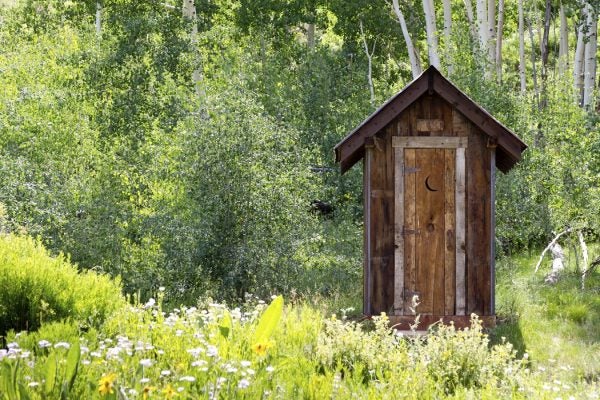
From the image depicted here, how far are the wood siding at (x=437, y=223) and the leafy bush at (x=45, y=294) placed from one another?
3.81 m

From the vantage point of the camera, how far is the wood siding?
39.8 ft

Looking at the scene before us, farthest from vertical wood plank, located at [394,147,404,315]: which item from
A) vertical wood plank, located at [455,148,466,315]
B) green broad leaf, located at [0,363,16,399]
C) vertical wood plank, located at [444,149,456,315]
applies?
green broad leaf, located at [0,363,16,399]

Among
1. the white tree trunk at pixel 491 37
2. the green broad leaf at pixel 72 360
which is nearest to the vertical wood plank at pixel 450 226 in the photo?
the green broad leaf at pixel 72 360

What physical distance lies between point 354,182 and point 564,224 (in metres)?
5.12

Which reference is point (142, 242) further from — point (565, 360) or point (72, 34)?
point (72, 34)

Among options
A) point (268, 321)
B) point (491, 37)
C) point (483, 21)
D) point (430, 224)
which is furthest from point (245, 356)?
point (491, 37)

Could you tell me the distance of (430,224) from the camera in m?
12.1

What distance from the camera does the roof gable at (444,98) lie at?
1192cm

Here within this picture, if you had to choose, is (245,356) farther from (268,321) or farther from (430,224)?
(430,224)

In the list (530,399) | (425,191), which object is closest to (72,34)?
(425,191)

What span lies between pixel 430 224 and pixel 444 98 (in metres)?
1.54

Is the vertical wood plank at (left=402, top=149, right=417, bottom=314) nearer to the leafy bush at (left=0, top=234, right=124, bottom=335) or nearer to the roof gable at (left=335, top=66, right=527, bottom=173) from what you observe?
the roof gable at (left=335, top=66, right=527, bottom=173)

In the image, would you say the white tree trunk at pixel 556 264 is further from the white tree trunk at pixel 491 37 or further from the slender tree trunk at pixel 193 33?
the slender tree trunk at pixel 193 33

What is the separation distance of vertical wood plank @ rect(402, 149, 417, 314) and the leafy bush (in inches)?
156
